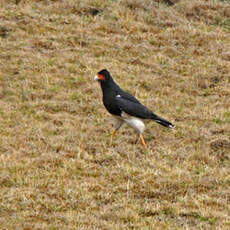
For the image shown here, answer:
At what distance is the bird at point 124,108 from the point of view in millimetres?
10117

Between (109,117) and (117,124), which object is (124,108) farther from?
(109,117)

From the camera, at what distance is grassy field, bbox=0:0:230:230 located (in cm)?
755

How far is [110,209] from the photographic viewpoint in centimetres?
754

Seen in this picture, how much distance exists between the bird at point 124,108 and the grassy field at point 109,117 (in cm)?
40

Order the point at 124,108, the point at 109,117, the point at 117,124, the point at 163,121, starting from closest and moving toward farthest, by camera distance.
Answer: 1. the point at 124,108
2. the point at 163,121
3. the point at 117,124
4. the point at 109,117

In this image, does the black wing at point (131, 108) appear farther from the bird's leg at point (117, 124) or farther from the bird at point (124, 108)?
the bird's leg at point (117, 124)

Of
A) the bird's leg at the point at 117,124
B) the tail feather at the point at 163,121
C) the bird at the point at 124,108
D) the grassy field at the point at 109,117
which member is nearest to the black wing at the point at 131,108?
the bird at the point at 124,108

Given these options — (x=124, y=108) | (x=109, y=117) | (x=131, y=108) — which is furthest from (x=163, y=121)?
(x=109, y=117)

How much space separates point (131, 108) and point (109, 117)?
1.55 meters

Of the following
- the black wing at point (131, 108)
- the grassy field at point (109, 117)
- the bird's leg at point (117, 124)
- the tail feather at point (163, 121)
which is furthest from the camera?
the bird's leg at point (117, 124)

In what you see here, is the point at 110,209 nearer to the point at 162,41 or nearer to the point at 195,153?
the point at 195,153

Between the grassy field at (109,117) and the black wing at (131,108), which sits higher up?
the black wing at (131,108)

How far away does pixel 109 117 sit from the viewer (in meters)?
11.6

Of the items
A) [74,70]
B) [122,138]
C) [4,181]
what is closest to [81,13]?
[74,70]
